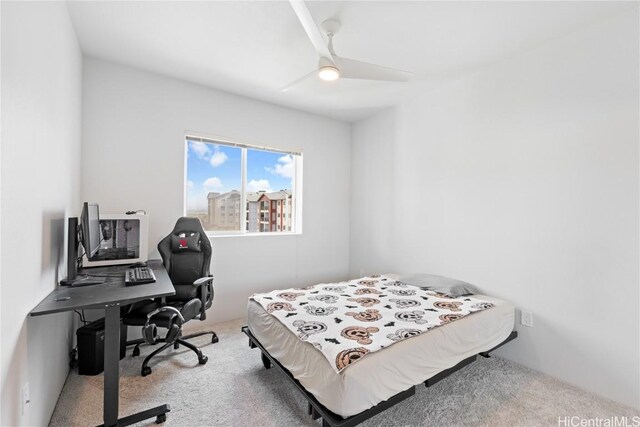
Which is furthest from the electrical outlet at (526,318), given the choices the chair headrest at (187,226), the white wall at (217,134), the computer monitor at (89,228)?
the computer monitor at (89,228)

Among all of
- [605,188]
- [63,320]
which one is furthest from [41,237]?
[605,188]

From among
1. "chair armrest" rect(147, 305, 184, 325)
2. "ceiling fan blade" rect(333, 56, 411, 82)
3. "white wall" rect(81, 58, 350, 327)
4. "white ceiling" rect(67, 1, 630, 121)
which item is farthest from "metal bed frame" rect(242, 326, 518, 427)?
"white ceiling" rect(67, 1, 630, 121)

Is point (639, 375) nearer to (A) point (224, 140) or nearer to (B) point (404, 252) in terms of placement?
(B) point (404, 252)

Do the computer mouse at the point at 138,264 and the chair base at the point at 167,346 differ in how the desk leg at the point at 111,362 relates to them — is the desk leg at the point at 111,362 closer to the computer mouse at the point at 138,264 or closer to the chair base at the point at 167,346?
the chair base at the point at 167,346

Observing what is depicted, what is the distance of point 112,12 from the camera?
6.91 feet

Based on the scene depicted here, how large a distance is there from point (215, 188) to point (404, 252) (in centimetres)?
246

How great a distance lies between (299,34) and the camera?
2320 mm

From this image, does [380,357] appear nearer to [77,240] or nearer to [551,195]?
[551,195]

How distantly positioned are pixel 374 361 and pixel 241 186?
2.74 m

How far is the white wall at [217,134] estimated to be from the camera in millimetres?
2811

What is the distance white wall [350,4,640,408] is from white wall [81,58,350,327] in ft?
4.31

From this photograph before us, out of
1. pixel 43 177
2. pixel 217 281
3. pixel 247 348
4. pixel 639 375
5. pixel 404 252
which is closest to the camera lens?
pixel 43 177

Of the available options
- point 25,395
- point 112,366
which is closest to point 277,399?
point 112,366

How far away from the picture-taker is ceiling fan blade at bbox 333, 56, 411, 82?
2.13 meters
